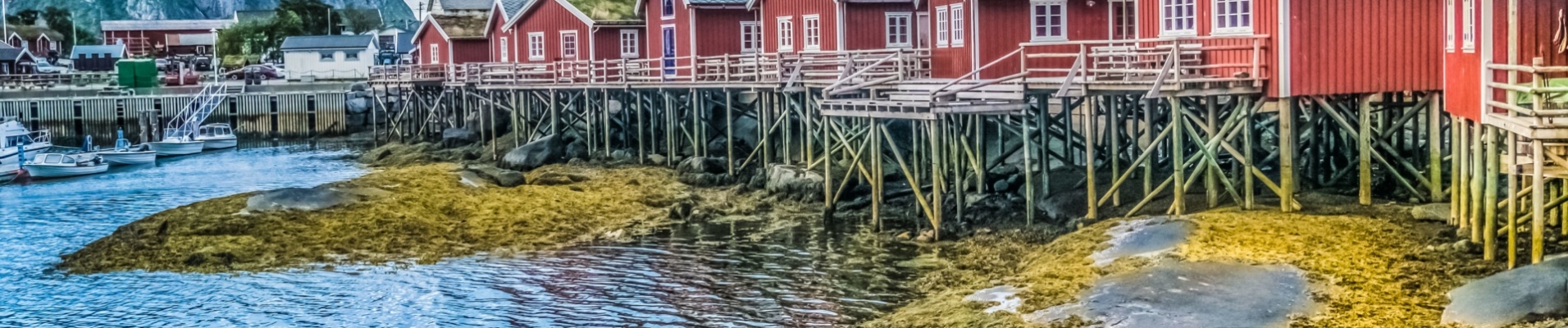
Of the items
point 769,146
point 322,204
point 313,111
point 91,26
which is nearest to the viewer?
point 322,204

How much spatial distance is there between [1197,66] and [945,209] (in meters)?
5.70

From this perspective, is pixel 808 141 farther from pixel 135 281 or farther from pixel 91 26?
pixel 91 26

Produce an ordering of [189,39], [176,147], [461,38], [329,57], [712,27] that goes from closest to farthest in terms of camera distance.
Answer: [712,27] → [176,147] → [461,38] → [329,57] → [189,39]

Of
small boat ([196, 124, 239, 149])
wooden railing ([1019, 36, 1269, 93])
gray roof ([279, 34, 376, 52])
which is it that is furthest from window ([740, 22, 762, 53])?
gray roof ([279, 34, 376, 52])

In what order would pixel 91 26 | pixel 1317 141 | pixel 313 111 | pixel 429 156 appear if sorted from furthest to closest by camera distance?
pixel 91 26 < pixel 313 111 < pixel 429 156 < pixel 1317 141

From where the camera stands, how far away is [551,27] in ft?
161

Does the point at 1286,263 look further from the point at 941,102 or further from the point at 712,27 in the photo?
the point at 712,27

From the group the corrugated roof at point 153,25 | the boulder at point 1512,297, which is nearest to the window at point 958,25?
the boulder at point 1512,297

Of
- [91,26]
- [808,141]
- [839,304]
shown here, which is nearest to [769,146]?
[808,141]

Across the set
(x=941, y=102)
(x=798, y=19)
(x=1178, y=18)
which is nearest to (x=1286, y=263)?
(x=1178, y=18)

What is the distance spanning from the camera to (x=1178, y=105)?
74.1 ft

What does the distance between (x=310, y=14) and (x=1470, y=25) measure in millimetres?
92362

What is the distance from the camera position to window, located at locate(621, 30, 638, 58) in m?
47.4

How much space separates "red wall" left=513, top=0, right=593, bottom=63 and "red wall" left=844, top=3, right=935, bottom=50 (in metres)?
13.3
